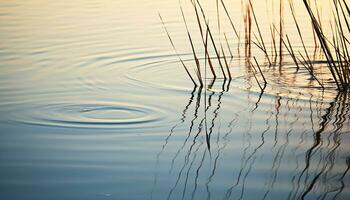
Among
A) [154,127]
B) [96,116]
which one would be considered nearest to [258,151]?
[154,127]

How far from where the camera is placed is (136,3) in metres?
8.41

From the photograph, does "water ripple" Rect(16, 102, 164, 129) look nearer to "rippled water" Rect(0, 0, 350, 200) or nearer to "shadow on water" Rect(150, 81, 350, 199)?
"rippled water" Rect(0, 0, 350, 200)

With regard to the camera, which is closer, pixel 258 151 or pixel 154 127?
pixel 258 151

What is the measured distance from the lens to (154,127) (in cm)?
384

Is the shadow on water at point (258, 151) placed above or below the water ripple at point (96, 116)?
below

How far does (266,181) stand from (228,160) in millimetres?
366

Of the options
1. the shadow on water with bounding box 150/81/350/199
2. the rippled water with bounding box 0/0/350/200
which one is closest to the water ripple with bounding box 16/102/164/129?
the rippled water with bounding box 0/0/350/200

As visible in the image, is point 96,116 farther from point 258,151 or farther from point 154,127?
point 258,151

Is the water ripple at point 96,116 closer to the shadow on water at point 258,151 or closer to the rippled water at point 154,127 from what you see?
the rippled water at point 154,127

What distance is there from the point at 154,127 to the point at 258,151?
80 cm

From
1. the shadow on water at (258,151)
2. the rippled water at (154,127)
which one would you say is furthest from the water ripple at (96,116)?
the shadow on water at (258,151)

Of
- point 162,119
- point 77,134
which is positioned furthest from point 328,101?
point 77,134

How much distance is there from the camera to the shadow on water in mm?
2887

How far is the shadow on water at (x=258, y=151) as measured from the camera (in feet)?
9.47
